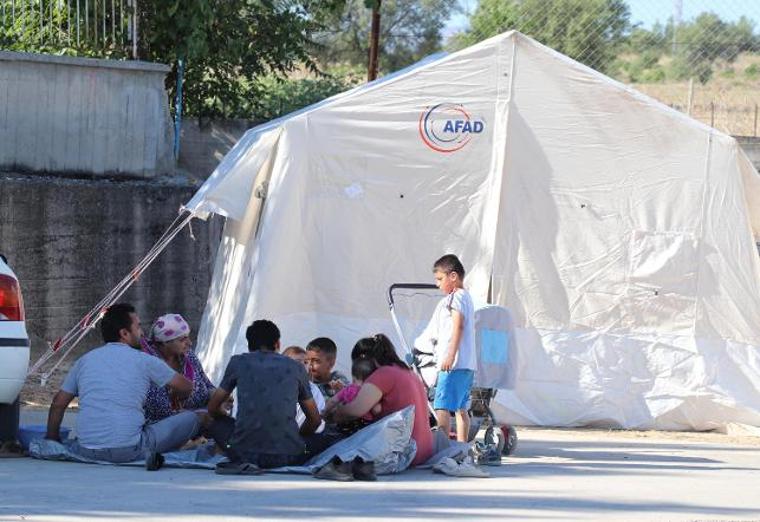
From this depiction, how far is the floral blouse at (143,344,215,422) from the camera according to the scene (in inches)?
A: 358

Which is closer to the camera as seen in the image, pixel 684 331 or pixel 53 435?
pixel 53 435

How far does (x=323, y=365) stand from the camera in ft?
31.9

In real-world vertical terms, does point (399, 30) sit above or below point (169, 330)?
above

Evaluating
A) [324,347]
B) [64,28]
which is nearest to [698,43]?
[64,28]

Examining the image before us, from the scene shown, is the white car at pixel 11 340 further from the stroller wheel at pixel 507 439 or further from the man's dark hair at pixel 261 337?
the stroller wheel at pixel 507 439

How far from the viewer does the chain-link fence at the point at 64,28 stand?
15805 millimetres

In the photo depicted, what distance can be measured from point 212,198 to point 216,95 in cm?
648

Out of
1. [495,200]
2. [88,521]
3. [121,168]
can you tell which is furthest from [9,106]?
[88,521]

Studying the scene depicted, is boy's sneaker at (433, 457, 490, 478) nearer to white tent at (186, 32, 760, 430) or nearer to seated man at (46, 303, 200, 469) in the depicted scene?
seated man at (46, 303, 200, 469)

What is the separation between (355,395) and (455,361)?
0.96 meters

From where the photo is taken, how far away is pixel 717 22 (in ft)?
69.7

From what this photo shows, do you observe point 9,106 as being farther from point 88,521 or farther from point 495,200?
point 88,521

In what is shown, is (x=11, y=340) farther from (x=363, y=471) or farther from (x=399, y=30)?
(x=399, y=30)

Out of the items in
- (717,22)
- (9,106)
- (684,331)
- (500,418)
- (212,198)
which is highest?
(717,22)
